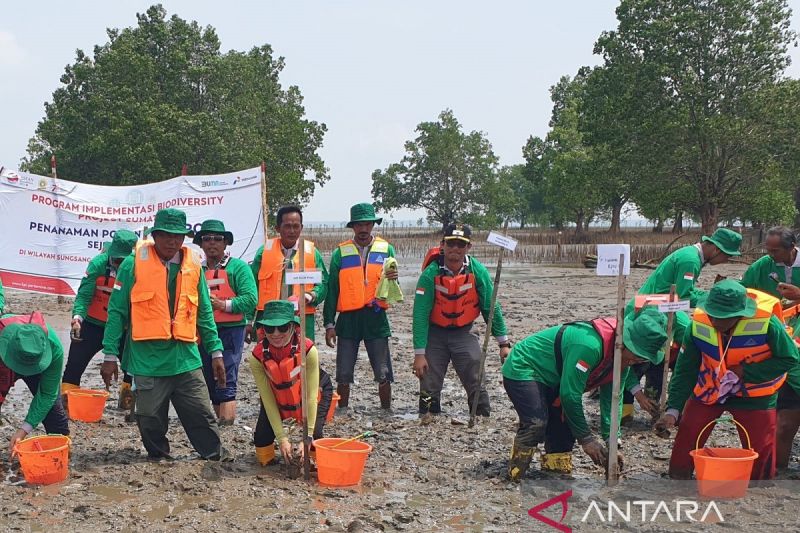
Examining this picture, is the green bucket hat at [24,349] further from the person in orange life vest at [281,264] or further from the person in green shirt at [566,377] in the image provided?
the person in green shirt at [566,377]

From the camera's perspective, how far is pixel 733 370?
204 inches

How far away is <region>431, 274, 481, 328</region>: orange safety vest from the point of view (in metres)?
7.09

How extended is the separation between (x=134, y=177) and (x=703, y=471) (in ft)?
117

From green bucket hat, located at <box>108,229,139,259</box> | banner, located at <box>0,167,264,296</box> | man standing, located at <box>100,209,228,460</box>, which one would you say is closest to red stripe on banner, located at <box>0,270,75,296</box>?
banner, located at <box>0,167,264,296</box>

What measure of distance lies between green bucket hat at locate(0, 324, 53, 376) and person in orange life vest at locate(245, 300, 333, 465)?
4.56 ft

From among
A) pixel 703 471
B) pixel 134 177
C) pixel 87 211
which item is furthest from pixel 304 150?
pixel 703 471

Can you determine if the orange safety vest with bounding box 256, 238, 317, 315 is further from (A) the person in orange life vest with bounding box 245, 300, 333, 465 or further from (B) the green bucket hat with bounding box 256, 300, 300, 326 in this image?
(B) the green bucket hat with bounding box 256, 300, 300, 326

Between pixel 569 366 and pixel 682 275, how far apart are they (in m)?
2.53

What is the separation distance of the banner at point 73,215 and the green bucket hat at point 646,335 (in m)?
7.37

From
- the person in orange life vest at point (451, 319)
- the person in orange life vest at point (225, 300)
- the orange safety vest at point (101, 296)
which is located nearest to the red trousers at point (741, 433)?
the person in orange life vest at point (451, 319)

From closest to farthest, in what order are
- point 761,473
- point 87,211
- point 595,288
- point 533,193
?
point 761,473 → point 87,211 → point 595,288 → point 533,193

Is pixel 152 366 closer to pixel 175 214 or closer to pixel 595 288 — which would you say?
pixel 175 214

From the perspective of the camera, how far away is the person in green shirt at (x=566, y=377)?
485 centimetres

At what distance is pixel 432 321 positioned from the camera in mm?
7258
